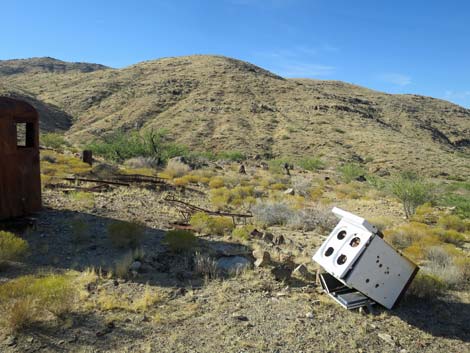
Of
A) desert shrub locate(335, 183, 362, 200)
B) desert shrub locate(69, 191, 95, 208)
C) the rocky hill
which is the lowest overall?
desert shrub locate(335, 183, 362, 200)

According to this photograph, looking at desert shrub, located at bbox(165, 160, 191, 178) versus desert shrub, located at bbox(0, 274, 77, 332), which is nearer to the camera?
desert shrub, located at bbox(0, 274, 77, 332)

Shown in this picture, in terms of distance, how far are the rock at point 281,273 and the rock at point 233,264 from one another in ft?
1.89

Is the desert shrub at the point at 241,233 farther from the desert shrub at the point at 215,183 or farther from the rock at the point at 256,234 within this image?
the desert shrub at the point at 215,183

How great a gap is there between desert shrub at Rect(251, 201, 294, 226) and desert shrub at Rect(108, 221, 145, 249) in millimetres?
4492

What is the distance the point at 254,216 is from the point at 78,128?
144 ft

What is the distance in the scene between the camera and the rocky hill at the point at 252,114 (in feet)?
150

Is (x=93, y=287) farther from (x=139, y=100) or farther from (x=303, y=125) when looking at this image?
(x=139, y=100)

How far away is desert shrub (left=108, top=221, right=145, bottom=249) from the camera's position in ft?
28.2

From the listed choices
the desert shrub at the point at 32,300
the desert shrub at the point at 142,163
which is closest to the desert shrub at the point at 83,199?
the desert shrub at the point at 32,300

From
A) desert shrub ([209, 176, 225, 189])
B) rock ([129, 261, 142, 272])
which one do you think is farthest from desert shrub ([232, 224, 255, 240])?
desert shrub ([209, 176, 225, 189])

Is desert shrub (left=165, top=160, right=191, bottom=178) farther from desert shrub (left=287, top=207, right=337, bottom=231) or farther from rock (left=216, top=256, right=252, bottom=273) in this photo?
rock (left=216, top=256, right=252, bottom=273)

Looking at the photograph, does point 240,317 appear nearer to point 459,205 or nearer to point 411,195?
point 411,195

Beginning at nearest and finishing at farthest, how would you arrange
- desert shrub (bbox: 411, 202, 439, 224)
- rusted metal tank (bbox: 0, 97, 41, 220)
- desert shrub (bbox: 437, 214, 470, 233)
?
1. rusted metal tank (bbox: 0, 97, 41, 220)
2. desert shrub (bbox: 437, 214, 470, 233)
3. desert shrub (bbox: 411, 202, 439, 224)

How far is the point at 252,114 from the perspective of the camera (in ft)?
185
